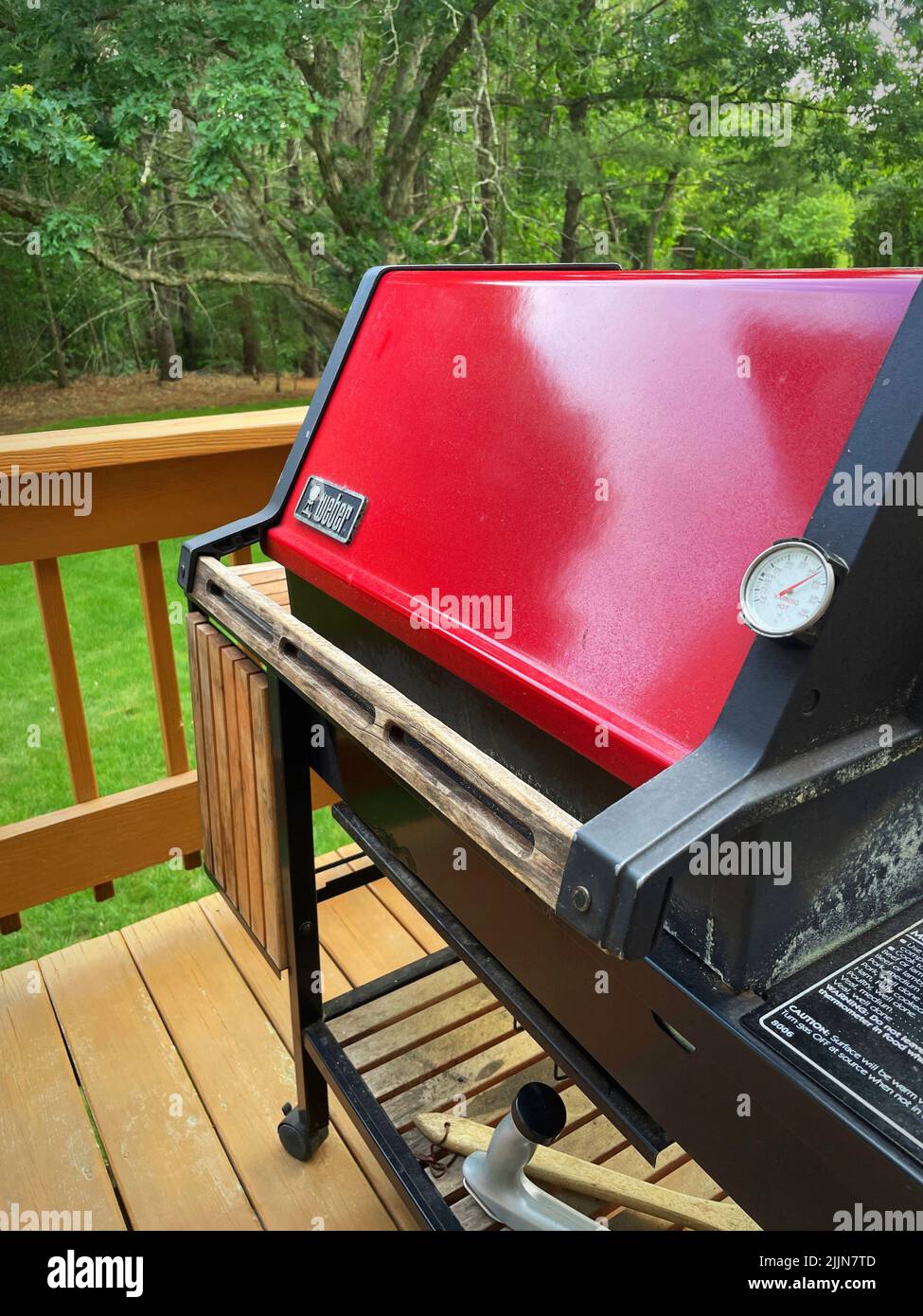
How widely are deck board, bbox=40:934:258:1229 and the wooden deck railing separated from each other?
0.22 m

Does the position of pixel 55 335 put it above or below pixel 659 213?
below

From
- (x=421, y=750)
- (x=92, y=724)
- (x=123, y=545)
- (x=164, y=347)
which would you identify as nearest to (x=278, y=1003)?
(x=123, y=545)

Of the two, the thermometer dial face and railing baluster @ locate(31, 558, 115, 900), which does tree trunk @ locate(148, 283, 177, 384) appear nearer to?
railing baluster @ locate(31, 558, 115, 900)

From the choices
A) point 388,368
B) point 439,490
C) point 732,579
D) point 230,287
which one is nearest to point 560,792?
point 732,579

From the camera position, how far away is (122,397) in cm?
1225

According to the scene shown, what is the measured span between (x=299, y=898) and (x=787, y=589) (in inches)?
45.0

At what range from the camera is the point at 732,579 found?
0.77 metres

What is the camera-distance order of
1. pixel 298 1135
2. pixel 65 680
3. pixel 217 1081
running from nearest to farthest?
pixel 298 1135 → pixel 217 1081 → pixel 65 680

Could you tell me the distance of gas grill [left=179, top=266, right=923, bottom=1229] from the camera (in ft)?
2.21

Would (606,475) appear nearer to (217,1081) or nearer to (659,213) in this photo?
(217,1081)

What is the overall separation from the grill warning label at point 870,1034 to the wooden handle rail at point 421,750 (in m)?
0.22

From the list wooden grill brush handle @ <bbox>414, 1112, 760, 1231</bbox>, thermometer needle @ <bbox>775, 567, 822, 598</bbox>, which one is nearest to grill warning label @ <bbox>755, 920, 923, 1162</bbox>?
thermometer needle @ <bbox>775, 567, 822, 598</bbox>

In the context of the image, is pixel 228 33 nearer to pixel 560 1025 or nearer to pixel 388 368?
pixel 388 368

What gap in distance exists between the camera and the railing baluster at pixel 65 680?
2098 mm
